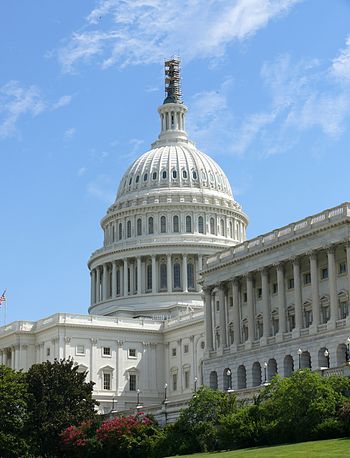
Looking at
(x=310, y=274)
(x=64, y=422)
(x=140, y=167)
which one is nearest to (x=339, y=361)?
(x=310, y=274)

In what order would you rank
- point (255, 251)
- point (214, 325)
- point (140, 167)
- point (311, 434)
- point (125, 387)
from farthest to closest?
point (140, 167) → point (125, 387) → point (214, 325) → point (255, 251) → point (311, 434)

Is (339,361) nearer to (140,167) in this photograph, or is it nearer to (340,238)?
(340,238)

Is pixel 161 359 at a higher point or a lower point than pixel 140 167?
lower

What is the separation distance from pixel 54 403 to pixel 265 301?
26.6 m

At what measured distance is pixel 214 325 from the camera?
409 feet

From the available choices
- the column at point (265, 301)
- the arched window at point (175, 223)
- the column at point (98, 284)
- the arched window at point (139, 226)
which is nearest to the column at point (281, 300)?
the column at point (265, 301)

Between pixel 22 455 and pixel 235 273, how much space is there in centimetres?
3547

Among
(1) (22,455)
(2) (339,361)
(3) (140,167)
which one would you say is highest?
(3) (140,167)

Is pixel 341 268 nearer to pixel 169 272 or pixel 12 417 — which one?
pixel 12 417

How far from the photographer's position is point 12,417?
9781 centimetres

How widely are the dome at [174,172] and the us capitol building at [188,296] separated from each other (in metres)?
0.22

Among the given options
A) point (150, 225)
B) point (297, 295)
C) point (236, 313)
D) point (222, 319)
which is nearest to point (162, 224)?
point (150, 225)

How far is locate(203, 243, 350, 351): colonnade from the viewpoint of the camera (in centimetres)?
10469

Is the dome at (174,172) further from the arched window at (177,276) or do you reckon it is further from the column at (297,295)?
the column at (297,295)
